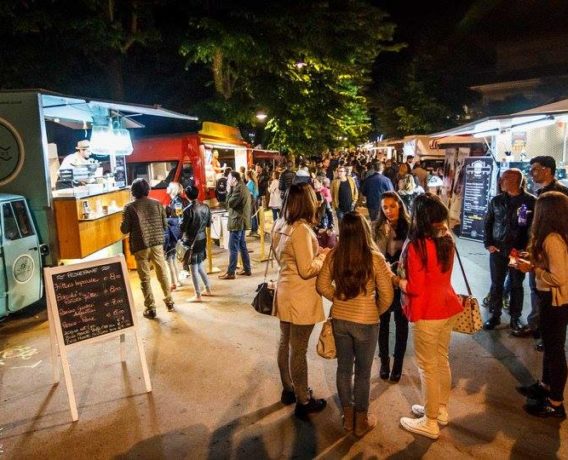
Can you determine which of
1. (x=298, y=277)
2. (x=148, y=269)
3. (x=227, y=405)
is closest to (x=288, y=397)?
(x=227, y=405)

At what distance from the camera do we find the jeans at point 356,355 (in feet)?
10.7

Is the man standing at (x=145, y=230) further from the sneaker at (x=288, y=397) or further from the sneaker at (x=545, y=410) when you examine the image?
the sneaker at (x=545, y=410)

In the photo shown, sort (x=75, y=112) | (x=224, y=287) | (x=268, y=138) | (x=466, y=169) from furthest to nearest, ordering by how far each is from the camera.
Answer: (x=268, y=138) → (x=466, y=169) → (x=75, y=112) → (x=224, y=287)

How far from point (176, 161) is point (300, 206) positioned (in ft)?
32.9

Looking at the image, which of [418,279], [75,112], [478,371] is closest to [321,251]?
[418,279]

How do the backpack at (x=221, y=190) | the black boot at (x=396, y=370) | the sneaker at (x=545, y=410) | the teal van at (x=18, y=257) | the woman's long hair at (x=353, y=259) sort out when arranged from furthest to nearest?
the backpack at (x=221, y=190)
the teal van at (x=18, y=257)
the black boot at (x=396, y=370)
the sneaker at (x=545, y=410)
the woman's long hair at (x=353, y=259)

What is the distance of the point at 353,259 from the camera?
3.12m

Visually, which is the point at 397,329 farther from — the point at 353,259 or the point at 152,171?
Result: the point at 152,171

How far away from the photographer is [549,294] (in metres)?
3.51

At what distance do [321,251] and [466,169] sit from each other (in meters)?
8.15

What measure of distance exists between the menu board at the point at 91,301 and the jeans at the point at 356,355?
2185mm

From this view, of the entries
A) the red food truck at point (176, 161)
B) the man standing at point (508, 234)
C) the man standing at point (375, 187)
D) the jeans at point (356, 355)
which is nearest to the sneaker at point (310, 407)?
the jeans at point (356, 355)

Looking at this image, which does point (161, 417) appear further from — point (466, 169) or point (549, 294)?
point (466, 169)

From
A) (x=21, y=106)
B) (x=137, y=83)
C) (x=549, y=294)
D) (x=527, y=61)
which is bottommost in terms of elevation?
(x=549, y=294)
